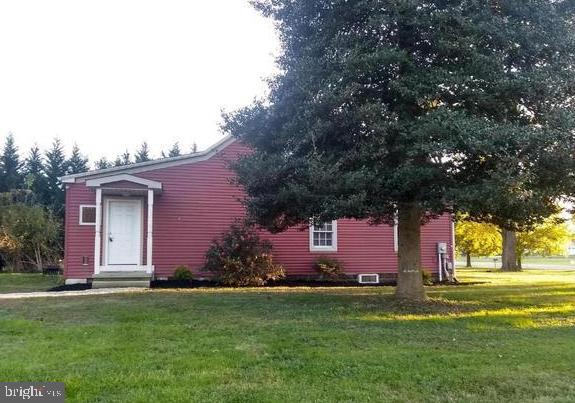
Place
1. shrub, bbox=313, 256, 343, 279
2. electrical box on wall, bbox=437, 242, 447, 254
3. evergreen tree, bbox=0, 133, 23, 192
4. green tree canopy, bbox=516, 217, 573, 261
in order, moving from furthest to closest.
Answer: evergreen tree, bbox=0, 133, 23, 192 → green tree canopy, bbox=516, 217, 573, 261 → electrical box on wall, bbox=437, 242, 447, 254 → shrub, bbox=313, 256, 343, 279

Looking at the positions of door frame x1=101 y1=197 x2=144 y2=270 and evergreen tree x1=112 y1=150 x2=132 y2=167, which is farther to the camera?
evergreen tree x1=112 y1=150 x2=132 y2=167

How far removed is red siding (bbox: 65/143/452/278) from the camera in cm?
1543

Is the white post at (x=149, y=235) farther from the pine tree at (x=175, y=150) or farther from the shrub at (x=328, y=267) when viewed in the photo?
the pine tree at (x=175, y=150)

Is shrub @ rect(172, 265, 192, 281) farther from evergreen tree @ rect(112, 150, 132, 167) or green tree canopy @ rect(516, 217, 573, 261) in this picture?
evergreen tree @ rect(112, 150, 132, 167)

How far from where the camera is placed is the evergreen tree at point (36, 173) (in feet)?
101

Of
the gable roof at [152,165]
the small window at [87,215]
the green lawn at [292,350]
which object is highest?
the gable roof at [152,165]

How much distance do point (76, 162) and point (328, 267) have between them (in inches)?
935

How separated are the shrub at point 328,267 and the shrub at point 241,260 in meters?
1.75

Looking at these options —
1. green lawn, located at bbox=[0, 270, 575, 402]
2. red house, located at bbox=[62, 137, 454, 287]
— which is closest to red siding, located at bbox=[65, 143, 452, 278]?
red house, located at bbox=[62, 137, 454, 287]

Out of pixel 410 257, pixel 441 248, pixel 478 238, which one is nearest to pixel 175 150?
pixel 478 238

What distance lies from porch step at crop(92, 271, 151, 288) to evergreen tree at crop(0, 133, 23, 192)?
68.2 feet

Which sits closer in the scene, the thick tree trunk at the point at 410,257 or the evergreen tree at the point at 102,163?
the thick tree trunk at the point at 410,257

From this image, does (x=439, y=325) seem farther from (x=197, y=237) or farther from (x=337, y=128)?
(x=197, y=237)

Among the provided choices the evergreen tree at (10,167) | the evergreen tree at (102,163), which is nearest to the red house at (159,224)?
the evergreen tree at (10,167)
